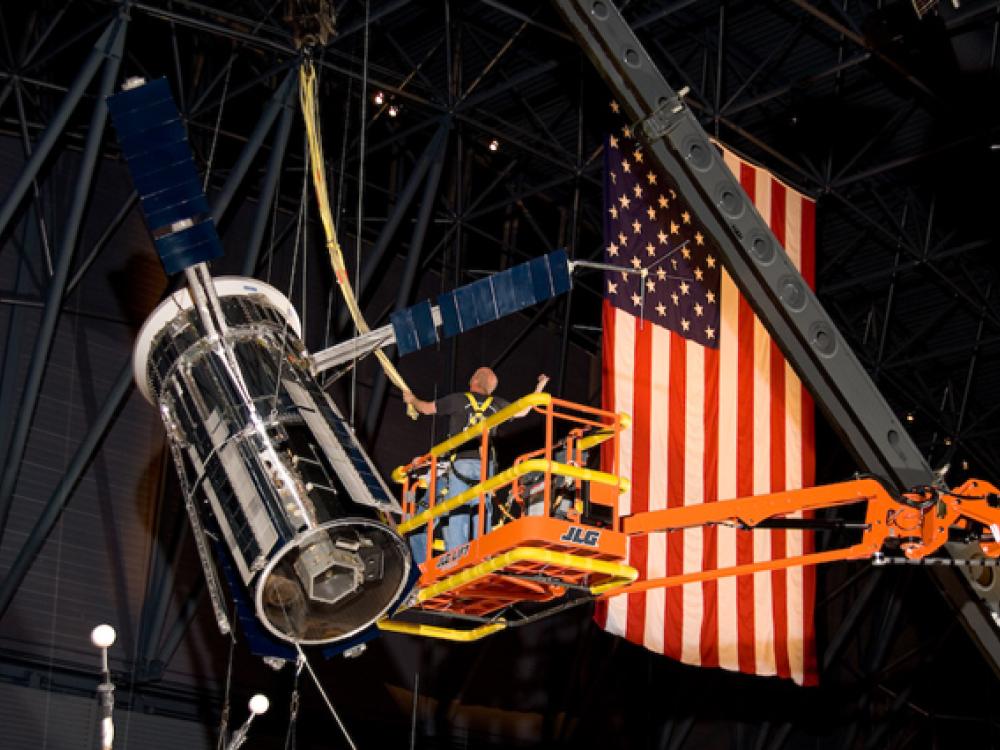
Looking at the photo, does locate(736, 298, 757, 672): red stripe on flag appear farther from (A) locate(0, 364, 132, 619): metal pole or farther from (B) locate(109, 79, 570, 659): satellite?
(A) locate(0, 364, 132, 619): metal pole

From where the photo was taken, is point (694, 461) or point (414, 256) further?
point (414, 256)

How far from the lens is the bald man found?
18.0 metres

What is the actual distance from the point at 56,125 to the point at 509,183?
12.1 meters

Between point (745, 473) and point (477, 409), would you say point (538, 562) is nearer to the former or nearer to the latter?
point (477, 409)

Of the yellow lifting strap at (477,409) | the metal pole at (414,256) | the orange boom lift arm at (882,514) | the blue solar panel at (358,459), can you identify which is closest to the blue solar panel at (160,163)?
the blue solar panel at (358,459)

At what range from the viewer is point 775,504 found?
55.2ft

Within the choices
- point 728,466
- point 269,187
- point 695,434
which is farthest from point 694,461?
point 269,187

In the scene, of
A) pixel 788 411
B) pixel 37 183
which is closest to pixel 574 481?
pixel 788 411

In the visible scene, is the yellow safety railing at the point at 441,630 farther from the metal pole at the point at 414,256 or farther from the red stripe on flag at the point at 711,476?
the metal pole at the point at 414,256

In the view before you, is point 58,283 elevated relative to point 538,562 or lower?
elevated

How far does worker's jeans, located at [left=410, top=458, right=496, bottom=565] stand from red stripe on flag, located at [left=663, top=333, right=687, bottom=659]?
479cm

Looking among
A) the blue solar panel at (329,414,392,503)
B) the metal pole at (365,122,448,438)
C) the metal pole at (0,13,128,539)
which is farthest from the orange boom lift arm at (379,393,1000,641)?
the metal pole at (365,122,448,438)

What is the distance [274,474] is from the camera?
14266mm

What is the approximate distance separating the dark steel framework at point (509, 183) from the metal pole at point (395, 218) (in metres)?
0.05
